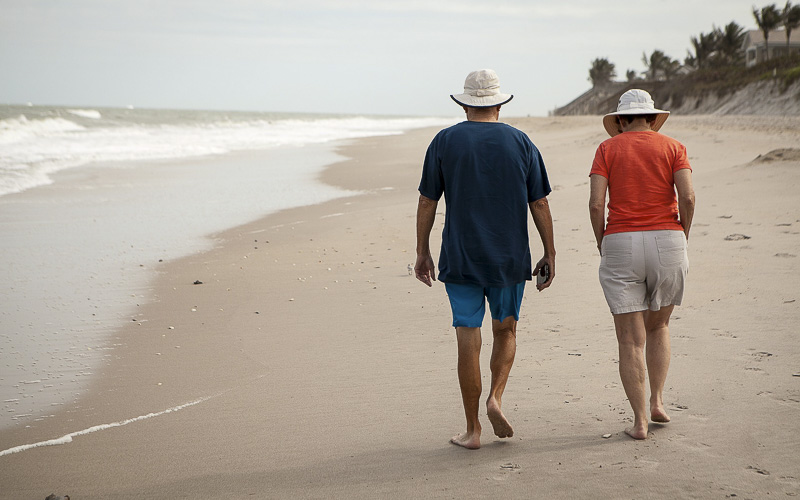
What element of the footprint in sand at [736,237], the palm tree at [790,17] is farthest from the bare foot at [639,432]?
the palm tree at [790,17]

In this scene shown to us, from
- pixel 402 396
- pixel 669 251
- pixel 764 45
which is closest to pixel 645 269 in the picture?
pixel 669 251

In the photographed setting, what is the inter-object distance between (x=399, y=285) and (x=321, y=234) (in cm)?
308

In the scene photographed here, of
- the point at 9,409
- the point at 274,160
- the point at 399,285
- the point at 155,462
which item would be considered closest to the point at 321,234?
the point at 399,285

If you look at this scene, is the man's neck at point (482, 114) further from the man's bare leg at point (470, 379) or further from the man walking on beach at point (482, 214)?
the man's bare leg at point (470, 379)

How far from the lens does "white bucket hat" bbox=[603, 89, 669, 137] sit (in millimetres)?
3447

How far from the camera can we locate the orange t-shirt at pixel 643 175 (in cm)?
340

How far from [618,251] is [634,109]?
70 cm

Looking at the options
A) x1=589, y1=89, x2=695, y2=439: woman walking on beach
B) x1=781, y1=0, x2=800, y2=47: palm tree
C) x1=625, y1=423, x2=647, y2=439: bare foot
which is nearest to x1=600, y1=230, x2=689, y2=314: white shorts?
x1=589, y1=89, x2=695, y2=439: woman walking on beach

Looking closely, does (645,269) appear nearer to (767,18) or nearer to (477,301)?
(477,301)

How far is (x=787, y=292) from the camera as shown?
538 centimetres

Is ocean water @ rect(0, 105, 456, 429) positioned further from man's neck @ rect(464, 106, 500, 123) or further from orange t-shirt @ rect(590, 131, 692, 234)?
orange t-shirt @ rect(590, 131, 692, 234)

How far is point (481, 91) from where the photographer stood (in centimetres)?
343

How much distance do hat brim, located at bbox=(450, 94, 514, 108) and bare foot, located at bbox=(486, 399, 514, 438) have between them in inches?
55.9

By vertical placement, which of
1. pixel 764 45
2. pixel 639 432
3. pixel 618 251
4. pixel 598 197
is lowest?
pixel 639 432
